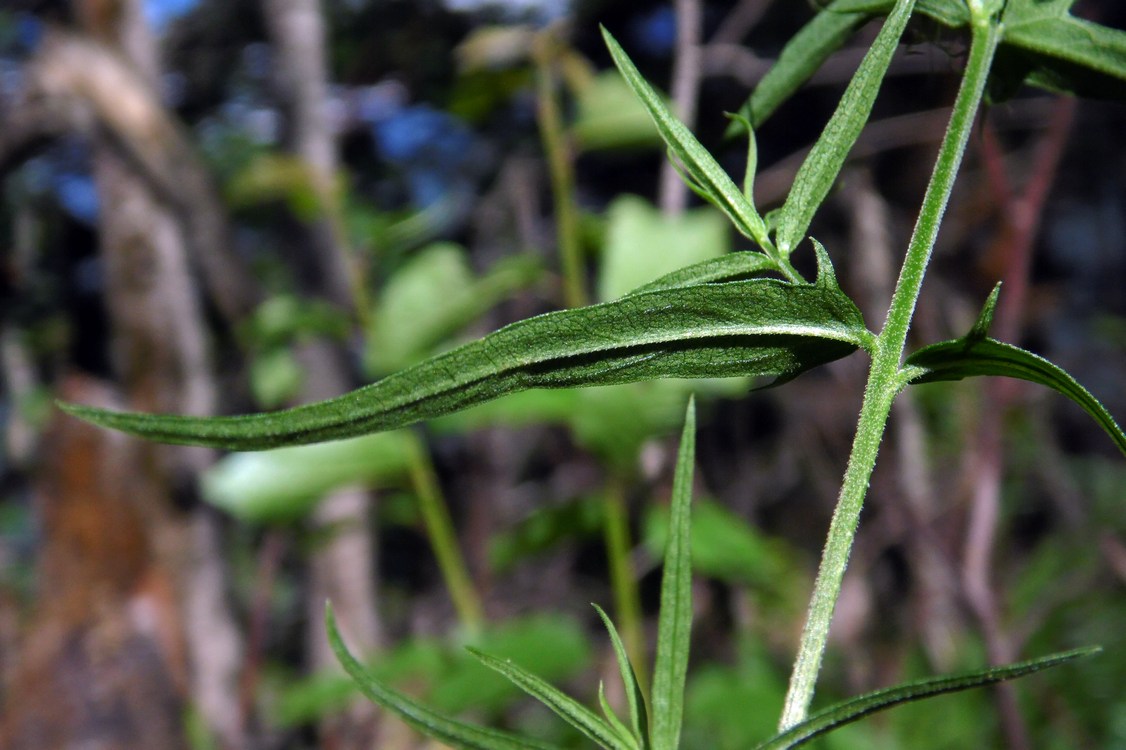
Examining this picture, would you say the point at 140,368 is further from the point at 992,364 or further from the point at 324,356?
the point at 992,364

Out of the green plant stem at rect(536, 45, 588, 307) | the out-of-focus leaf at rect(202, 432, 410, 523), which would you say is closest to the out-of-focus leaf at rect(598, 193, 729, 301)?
the green plant stem at rect(536, 45, 588, 307)

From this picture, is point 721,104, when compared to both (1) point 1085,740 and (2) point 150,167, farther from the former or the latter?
(1) point 1085,740

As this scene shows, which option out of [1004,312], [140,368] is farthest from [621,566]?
[140,368]

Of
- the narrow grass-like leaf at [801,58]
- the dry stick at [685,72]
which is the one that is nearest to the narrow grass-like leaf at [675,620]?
the narrow grass-like leaf at [801,58]

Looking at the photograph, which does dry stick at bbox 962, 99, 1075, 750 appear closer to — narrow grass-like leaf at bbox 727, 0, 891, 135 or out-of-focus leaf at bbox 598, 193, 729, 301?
out-of-focus leaf at bbox 598, 193, 729, 301

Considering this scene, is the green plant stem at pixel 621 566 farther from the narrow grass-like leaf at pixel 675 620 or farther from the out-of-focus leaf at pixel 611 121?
the narrow grass-like leaf at pixel 675 620

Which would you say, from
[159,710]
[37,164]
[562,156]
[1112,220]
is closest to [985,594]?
[562,156]

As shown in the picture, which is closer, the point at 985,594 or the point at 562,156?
the point at 985,594
